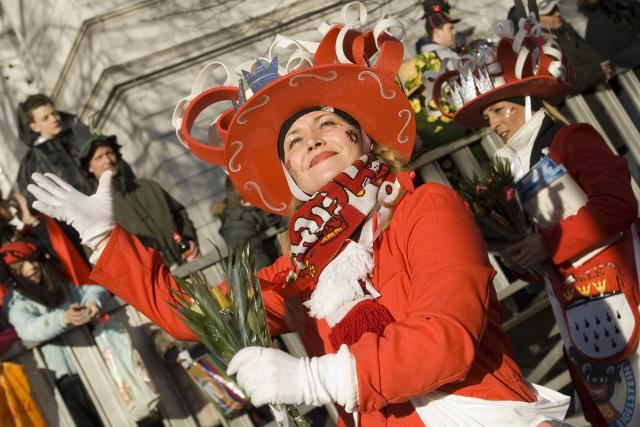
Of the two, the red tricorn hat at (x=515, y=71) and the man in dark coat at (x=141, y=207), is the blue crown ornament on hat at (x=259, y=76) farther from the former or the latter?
the man in dark coat at (x=141, y=207)

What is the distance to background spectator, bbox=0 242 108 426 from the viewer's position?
5.02 meters

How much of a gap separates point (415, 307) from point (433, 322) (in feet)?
0.37

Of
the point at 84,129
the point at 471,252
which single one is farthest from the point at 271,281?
the point at 84,129

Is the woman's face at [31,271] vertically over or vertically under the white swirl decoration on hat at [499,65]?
over

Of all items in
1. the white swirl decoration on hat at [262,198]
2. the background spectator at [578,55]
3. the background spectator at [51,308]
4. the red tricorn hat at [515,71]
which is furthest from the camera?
the background spectator at [578,55]

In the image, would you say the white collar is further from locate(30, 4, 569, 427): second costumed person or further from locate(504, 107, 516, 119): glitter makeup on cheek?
locate(30, 4, 569, 427): second costumed person

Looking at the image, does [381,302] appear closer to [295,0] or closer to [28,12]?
[295,0]

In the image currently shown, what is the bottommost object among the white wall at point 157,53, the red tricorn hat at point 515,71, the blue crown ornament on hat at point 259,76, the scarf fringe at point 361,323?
the scarf fringe at point 361,323

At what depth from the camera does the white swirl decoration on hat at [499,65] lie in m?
4.66

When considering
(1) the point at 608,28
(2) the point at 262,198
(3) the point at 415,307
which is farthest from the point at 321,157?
(1) the point at 608,28

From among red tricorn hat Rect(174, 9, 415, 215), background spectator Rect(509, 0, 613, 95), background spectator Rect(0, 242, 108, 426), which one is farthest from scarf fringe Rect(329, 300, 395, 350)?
background spectator Rect(509, 0, 613, 95)

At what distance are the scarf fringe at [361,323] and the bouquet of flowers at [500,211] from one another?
7.04 ft

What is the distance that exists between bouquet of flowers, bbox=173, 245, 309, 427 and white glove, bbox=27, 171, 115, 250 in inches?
17.7

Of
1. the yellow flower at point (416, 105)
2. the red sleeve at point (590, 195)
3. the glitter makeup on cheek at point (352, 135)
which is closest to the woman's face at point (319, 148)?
the glitter makeup on cheek at point (352, 135)
